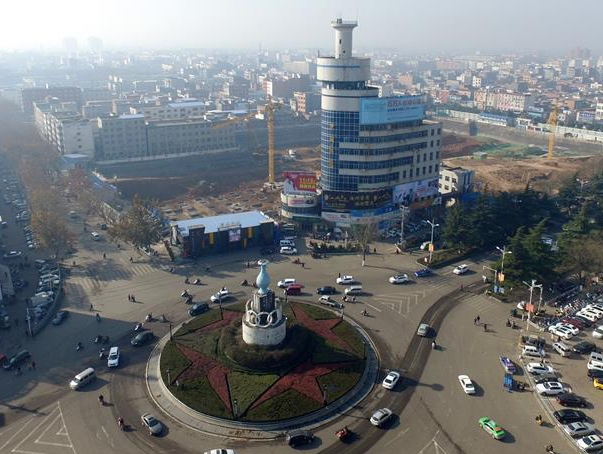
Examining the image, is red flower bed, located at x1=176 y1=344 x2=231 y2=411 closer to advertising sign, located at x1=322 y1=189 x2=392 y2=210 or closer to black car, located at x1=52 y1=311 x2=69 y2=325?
black car, located at x1=52 y1=311 x2=69 y2=325

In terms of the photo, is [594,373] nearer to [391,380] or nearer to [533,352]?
[533,352]

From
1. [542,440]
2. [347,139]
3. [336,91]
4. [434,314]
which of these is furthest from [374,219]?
[542,440]

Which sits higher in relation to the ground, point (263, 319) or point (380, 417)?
point (263, 319)

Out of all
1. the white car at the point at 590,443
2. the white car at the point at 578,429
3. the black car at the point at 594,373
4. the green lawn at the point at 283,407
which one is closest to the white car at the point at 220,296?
the green lawn at the point at 283,407

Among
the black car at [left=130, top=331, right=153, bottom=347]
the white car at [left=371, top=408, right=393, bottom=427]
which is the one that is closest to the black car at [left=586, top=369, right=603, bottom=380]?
the white car at [left=371, top=408, right=393, bottom=427]

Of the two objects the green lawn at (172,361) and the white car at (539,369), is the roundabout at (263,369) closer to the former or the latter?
the green lawn at (172,361)

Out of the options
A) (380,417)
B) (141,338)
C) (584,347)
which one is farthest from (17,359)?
(584,347)
